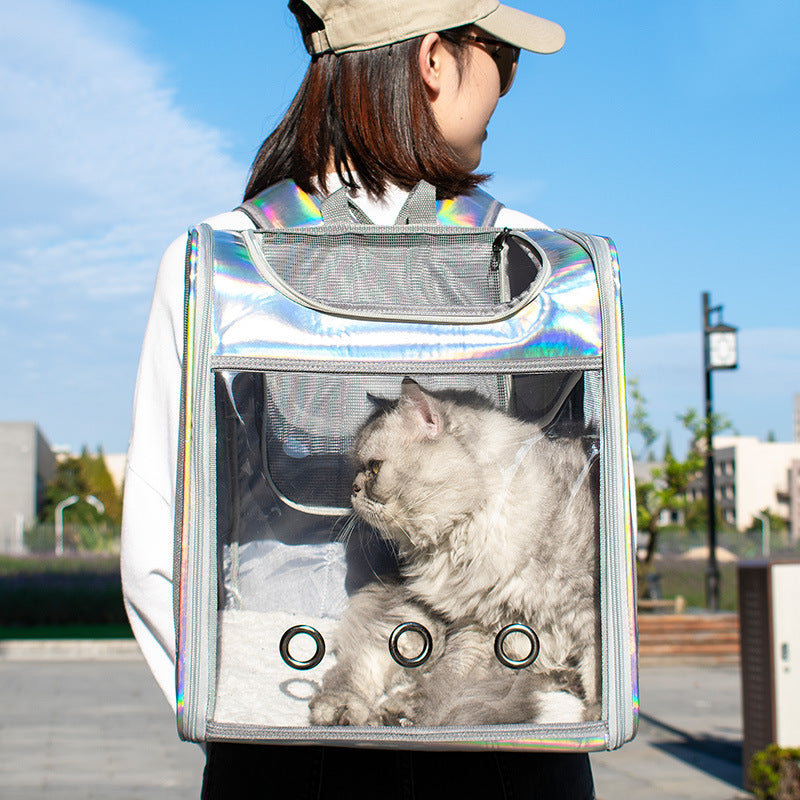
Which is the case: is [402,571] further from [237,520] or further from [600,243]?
[600,243]

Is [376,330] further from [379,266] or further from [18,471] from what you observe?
[18,471]

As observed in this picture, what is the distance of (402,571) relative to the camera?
132 cm

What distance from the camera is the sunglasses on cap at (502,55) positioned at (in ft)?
4.76

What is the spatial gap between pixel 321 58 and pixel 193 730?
108 centimetres

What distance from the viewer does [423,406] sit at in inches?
50.5

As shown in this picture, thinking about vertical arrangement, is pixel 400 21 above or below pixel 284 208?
above

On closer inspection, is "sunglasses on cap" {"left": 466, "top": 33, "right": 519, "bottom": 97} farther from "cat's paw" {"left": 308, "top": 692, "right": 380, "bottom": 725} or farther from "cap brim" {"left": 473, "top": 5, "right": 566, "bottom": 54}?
"cat's paw" {"left": 308, "top": 692, "right": 380, "bottom": 725}

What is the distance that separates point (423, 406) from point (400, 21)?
2.05 feet

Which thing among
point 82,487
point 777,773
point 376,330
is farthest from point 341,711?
point 82,487

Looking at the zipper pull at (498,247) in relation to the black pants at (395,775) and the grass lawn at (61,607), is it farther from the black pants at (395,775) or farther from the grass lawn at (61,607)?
the grass lawn at (61,607)

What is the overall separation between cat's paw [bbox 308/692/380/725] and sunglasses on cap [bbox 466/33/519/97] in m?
1.06

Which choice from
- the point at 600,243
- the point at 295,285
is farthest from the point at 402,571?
the point at 600,243

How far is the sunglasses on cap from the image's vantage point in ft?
4.76

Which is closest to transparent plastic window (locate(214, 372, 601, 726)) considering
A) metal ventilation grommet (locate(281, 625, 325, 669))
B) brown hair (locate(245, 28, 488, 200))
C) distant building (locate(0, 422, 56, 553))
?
metal ventilation grommet (locate(281, 625, 325, 669))
